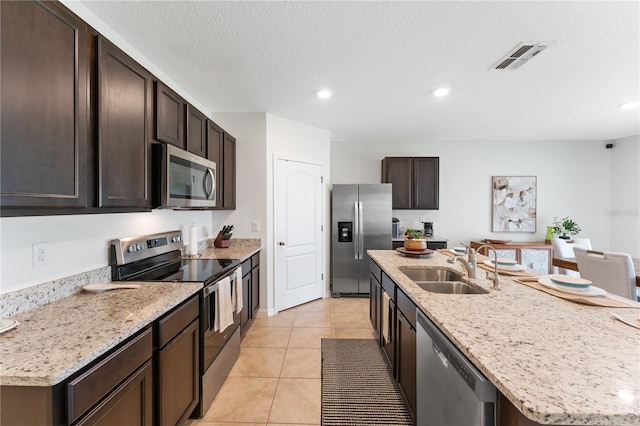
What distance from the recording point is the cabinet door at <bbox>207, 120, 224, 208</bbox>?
276 centimetres

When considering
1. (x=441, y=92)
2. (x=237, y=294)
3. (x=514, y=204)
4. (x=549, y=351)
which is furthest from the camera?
(x=514, y=204)

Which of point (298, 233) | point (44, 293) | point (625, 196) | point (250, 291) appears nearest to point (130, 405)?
point (44, 293)

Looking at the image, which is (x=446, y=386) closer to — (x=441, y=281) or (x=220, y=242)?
(x=441, y=281)

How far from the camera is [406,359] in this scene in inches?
69.4

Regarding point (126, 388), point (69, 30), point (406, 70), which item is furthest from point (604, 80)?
point (126, 388)

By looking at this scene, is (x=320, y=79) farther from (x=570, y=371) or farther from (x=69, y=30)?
(x=570, y=371)

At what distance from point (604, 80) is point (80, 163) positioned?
4.14 meters

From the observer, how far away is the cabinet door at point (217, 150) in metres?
2.76

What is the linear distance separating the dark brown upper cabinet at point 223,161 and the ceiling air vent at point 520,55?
265 centimetres

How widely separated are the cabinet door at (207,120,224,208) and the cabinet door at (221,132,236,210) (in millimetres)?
75

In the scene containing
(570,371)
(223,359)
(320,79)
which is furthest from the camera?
(320,79)

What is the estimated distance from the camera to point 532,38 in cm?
194

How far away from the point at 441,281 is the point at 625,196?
4.99m

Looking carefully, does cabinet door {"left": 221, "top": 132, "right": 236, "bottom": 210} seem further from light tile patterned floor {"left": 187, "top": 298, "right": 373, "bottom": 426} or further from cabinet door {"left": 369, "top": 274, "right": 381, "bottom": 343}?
cabinet door {"left": 369, "top": 274, "right": 381, "bottom": 343}
